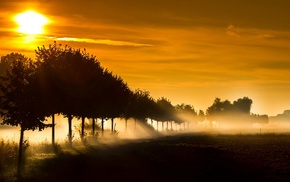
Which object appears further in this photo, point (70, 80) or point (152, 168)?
point (70, 80)

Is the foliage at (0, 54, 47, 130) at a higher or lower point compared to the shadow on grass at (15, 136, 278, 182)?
higher

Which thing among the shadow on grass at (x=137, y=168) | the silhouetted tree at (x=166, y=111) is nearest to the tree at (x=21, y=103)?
the shadow on grass at (x=137, y=168)

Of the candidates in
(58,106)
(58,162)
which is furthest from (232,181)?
(58,106)

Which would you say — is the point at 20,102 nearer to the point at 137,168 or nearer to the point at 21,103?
the point at 21,103

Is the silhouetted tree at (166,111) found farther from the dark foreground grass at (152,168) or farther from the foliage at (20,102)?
the foliage at (20,102)

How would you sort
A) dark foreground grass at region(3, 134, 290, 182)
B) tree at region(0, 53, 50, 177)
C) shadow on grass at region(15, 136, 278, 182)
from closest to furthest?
1. shadow on grass at region(15, 136, 278, 182)
2. dark foreground grass at region(3, 134, 290, 182)
3. tree at region(0, 53, 50, 177)

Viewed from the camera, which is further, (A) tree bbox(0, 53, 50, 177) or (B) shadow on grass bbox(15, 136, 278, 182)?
(A) tree bbox(0, 53, 50, 177)

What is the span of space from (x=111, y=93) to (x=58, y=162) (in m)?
39.3

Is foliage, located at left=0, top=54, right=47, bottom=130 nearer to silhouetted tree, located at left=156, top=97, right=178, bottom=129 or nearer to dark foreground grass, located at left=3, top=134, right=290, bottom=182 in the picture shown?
dark foreground grass, located at left=3, top=134, right=290, bottom=182

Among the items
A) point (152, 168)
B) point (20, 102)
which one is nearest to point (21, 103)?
point (20, 102)

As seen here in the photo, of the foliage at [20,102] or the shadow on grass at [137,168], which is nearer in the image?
the shadow on grass at [137,168]

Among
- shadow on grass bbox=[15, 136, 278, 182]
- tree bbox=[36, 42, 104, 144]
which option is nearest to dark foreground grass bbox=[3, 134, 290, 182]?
shadow on grass bbox=[15, 136, 278, 182]

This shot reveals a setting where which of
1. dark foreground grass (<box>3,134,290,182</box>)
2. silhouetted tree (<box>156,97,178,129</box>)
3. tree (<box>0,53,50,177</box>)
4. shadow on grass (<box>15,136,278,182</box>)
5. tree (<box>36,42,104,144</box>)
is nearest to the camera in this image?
shadow on grass (<box>15,136,278,182</box>)

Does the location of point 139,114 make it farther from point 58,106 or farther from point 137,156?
point 137,156
